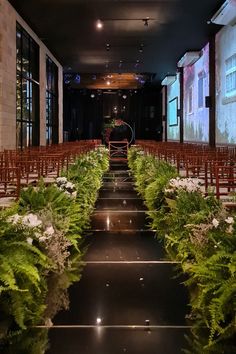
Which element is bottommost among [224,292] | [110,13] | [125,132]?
[224,292]

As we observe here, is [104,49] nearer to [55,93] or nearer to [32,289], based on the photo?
[55,93]

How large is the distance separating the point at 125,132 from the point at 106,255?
27.7m

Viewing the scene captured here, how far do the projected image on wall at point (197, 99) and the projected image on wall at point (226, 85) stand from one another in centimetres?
164

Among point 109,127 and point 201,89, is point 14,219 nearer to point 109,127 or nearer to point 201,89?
point 201,89

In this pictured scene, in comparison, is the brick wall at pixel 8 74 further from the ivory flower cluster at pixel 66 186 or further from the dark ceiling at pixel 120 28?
the ivory flower cluster at pixel 66 186

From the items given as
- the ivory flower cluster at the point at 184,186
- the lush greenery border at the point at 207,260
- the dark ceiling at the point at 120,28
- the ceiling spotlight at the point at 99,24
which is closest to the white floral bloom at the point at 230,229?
the lush greenery border at the point at 207,260

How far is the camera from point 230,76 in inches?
593

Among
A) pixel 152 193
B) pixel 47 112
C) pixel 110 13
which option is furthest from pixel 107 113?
pixel 152 193

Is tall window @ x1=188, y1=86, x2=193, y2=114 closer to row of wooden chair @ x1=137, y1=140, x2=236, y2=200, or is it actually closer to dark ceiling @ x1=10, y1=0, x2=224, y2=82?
dark ceiling @ x1=10, y1=0, x2=224, y2=82

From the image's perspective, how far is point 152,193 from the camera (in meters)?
7.88

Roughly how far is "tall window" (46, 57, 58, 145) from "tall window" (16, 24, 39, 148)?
2921 millimetres

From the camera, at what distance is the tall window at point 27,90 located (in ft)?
50.5

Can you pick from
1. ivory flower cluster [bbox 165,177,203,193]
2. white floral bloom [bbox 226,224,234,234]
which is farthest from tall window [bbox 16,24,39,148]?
white floral bloom [bbox 226,224,234,234]

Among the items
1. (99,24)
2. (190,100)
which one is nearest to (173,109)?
(190,100)
